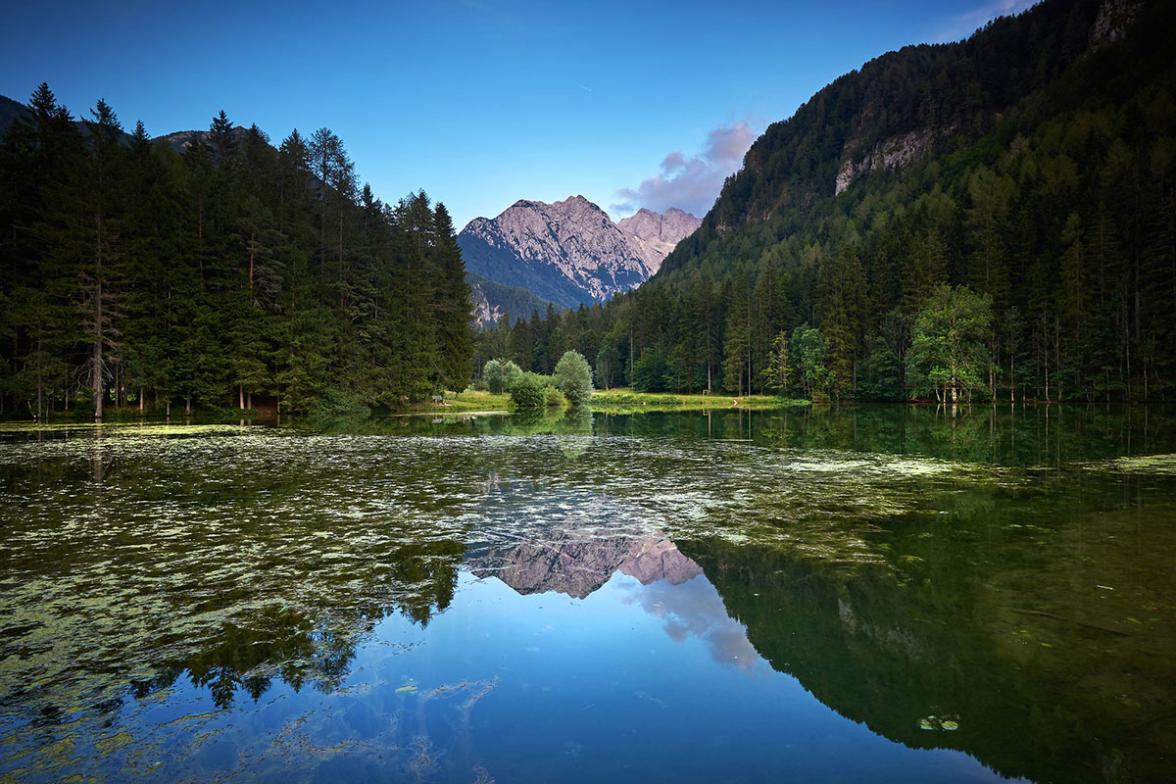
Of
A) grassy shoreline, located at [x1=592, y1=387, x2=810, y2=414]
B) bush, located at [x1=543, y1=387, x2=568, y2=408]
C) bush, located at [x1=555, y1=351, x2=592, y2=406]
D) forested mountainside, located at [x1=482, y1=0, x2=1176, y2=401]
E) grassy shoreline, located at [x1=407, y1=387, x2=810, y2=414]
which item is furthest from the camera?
grassy shoreline, located at [x1=592, y1=387, x2=810, y2=414]

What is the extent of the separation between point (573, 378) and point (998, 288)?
5393cm

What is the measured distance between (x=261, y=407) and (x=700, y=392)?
7368 cm

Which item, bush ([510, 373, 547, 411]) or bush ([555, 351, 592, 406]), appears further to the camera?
bush ([555, 351, 592, 406])

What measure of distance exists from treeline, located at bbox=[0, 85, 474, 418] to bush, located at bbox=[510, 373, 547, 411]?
8.00 meters

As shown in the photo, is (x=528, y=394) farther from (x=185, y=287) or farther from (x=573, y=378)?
(x=185, y=287)

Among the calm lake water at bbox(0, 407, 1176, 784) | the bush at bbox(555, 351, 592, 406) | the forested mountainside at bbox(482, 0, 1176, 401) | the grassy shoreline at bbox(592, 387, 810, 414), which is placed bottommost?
the calm lake water at bbox(0, 407, 1176, 784)

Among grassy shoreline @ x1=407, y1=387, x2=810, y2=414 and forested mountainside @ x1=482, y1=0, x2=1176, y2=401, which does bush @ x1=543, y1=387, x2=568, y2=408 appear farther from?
forested mountainside @ x1=482, y1=0, x2=1176, y2=401

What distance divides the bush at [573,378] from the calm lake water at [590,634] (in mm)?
64394

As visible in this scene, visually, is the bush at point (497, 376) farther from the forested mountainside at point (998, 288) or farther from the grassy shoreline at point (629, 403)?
the forested mountainside at point (998, 288)

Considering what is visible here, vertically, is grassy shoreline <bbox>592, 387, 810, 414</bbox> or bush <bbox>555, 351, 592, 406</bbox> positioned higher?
bush <bbox>555, 351, 592, 406</bbox>

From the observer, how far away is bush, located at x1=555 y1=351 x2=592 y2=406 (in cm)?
8106

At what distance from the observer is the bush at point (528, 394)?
231 feet

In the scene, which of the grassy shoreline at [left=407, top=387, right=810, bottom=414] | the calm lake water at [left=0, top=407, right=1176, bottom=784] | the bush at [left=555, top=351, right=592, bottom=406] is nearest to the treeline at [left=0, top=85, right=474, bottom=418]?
the grassy shoreline at [left=407, top=387, right=810, bottom=414]

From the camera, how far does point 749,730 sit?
5.47 meters
